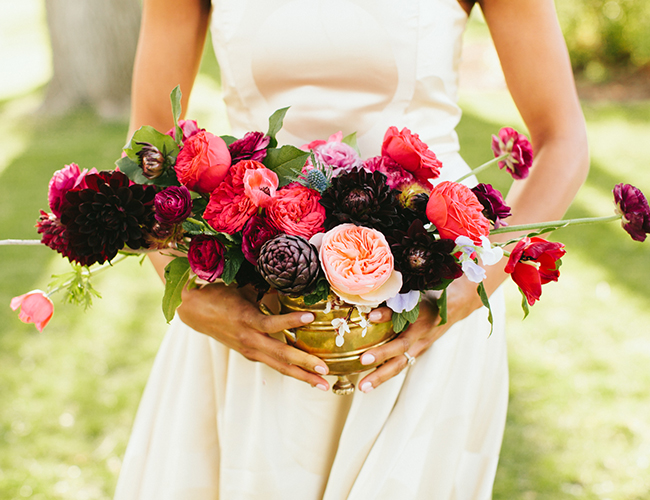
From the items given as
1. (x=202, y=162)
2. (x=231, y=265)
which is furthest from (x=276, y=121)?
(x=231, y=265)

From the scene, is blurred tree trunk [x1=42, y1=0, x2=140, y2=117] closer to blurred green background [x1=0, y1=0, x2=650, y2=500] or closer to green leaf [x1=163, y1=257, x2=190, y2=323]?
blurred green background [x1=0, y1=0, x2=650, y2=500]

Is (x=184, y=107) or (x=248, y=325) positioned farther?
(x=184, y=107)

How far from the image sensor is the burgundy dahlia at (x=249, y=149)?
3.66ft

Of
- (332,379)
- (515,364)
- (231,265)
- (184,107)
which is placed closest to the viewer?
(231,265)

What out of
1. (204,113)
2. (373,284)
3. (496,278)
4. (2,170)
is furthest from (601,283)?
(2,170)

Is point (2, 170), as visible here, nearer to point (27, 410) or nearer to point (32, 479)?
point (27, 410)

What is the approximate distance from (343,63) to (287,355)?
75 cm

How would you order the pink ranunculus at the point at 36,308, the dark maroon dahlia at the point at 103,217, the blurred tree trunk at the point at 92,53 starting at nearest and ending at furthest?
1. the dark maroon dahlia at the point at 103,217
2. the pink ranunculus at the point at 36,308
3. the blurred tree trunk at the point at 92,53

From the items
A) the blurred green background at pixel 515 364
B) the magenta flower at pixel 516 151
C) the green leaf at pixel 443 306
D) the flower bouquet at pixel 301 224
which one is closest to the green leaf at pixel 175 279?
the flower bouquet at pixel 301 224

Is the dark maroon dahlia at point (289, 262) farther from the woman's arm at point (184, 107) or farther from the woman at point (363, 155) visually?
the woman at point (363, 155)

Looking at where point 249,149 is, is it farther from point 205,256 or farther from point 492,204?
point 492,204

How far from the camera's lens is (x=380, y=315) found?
1152mm

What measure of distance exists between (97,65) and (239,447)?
7.14 m

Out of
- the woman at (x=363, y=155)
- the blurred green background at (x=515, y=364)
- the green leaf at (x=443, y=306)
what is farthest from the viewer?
the blurred green background at (x=515, y=364)
